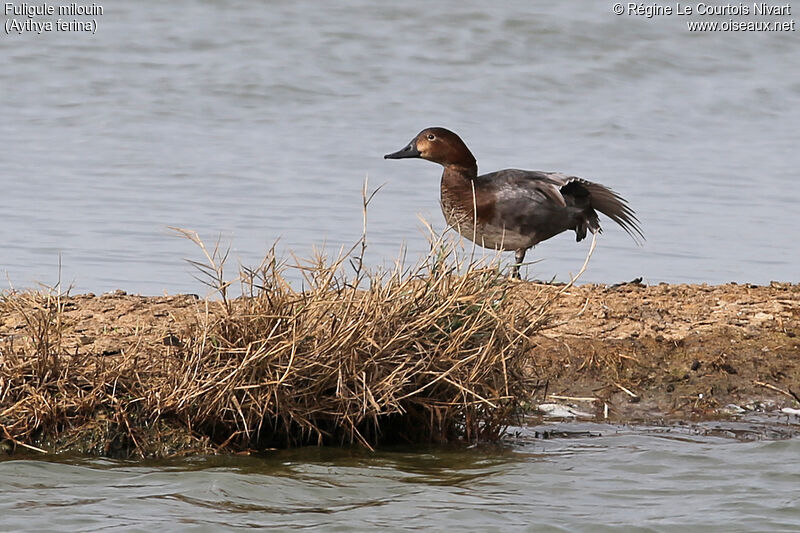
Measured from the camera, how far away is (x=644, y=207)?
11281mm

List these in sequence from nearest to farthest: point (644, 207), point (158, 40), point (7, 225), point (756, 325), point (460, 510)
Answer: point (460, 510) → point (756, 325) → point (7, 225) → point (644, 207) → point (158, 40)

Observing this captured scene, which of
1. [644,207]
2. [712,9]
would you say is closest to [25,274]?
[644,207]

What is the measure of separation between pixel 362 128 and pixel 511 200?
19.1 feet

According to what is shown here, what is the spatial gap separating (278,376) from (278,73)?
1102 centimetres

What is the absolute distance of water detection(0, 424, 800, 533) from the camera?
4.89 metres

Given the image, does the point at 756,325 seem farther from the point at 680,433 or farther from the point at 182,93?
the point at 182,93

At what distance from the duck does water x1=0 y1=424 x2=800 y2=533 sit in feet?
8.82

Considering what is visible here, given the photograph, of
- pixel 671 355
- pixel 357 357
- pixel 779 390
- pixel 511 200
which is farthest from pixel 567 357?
pixel 357 357

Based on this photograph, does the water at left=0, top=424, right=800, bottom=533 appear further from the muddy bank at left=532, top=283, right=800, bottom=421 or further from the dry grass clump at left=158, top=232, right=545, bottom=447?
the muddy bank at left=532, top=283, right=800, bottom=421

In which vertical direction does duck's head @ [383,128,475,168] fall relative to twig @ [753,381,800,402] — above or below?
above

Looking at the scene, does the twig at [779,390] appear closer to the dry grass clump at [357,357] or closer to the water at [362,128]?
the water at [362,128]

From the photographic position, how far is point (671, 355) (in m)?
7.02

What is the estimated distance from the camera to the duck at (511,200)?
8.31m

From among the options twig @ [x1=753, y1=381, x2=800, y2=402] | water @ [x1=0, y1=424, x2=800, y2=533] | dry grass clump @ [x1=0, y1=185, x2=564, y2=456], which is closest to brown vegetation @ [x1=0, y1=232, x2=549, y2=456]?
dry grass clump @ [x1=0, y1=185, x2=564, y2=456]
